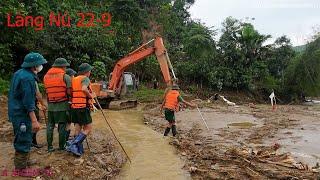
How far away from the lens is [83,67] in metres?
7.45

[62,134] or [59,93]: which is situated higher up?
[59,93]

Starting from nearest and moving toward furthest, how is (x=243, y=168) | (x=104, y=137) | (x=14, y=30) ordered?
1. (x=243, y=168)
2. (x=104, y=137)
3. (x=14, y=30)

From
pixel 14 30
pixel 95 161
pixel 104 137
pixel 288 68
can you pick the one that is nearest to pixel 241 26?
pixel 288 68

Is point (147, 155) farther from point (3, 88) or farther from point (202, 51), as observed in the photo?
point (202, 51)

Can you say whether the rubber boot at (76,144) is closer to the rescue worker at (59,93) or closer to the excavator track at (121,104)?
the rescue worker at (59,93)

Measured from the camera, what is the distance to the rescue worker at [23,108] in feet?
19.3

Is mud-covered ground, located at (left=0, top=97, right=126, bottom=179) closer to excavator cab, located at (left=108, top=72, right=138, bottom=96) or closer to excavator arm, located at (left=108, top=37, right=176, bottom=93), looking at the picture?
excavator arm, located at (left=108, top=37, right=176, bottom=93)

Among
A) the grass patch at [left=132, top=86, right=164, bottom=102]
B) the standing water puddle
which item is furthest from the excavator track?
the standing water puddle

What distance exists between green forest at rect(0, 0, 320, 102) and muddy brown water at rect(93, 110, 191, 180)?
639 inches

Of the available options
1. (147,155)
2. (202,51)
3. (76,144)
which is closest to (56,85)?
(76,144)

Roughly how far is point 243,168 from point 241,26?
31155 millimetres

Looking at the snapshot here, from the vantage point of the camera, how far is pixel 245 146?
10.1 meters

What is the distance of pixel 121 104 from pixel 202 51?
17.1m

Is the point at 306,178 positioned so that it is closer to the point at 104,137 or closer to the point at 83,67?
the point at 83,67
